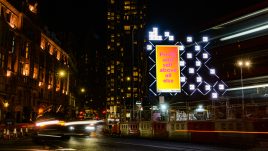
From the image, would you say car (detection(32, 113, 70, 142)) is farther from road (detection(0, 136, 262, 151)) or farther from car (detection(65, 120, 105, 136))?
car (detection(65, 120, 105, 136))

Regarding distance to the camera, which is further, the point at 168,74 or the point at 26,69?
the point at 26,69

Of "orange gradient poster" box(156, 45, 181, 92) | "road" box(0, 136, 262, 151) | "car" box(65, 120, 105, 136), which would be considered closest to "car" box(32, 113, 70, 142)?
"road" box(0, 136, 262, 151)

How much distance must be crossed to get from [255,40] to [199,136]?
108ft

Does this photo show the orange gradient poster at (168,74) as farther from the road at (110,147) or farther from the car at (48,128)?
the road at (110,147)

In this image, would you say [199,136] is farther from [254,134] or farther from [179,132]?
[254,134]

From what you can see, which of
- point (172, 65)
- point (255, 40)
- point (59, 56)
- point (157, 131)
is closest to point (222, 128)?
point (157, 131)

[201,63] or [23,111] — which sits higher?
[201,63]

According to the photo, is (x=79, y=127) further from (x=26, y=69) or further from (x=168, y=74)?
(x=26, y=69)

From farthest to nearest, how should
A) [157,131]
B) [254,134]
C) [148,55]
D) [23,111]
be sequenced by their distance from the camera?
[23,111], [148,55], [157,131], [254,134]

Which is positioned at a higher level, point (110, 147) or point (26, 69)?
point (26, 69)

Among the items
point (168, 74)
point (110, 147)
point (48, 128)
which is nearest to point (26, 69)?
point (168, 74)

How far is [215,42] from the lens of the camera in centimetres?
6175

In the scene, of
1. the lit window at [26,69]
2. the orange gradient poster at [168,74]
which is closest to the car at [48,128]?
the orange gradient poster at [168,74]

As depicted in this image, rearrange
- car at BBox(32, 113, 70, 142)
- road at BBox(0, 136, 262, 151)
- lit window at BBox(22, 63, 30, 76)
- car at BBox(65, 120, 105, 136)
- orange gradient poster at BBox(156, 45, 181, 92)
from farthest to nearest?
lit window at BBox(22, 63, 30, 76), orange gradient poster at BBox(156, 45, 181, 92), car at BBox(65, 120, 105, 136), car at BBox(32, 113, 70, 142), road at BBox(0, 136, 262, 151)
